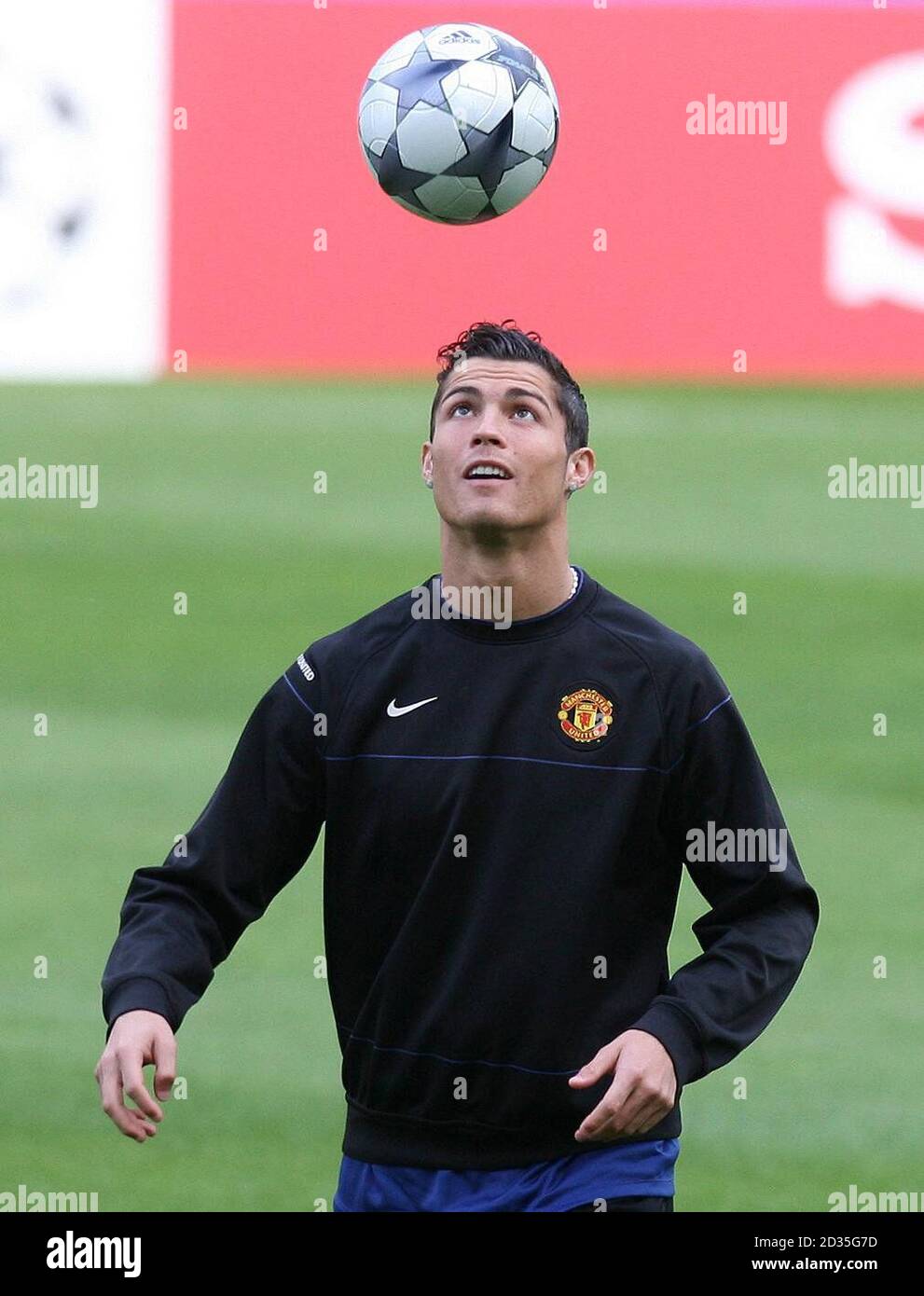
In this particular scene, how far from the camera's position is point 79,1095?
310 inches

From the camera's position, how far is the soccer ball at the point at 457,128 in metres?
5.82

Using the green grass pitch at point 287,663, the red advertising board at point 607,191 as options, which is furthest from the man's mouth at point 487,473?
the red advertising board at point 607,191

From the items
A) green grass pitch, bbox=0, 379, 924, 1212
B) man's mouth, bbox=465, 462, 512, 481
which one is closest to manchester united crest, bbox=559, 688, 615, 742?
man's mouth, bbox=465, 462, 512, 481

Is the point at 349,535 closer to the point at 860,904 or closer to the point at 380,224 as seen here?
the point at 380,224

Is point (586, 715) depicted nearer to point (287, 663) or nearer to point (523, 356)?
point (523, 356)

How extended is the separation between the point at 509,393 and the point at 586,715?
678 mm

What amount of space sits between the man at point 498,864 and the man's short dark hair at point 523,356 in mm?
89

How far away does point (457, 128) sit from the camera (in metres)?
5.81

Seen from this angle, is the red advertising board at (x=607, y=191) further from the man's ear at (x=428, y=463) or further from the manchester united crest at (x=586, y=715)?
the manchester united crest at (x=586, y=715)

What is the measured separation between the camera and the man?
4.09 metres

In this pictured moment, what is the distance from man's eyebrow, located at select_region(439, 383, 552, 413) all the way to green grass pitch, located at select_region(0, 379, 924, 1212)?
3.32m

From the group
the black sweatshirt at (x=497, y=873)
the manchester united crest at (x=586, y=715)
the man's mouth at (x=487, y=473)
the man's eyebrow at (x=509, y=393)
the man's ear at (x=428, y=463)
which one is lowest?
the black sweatshirt at (x=497, y=873)

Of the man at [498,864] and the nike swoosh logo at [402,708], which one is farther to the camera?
the nike swoosh logo at [402,708]

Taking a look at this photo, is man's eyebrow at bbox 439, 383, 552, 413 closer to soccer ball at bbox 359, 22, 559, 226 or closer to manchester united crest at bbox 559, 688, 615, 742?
manchester united crest at bbox 559, 688, 615, 742
